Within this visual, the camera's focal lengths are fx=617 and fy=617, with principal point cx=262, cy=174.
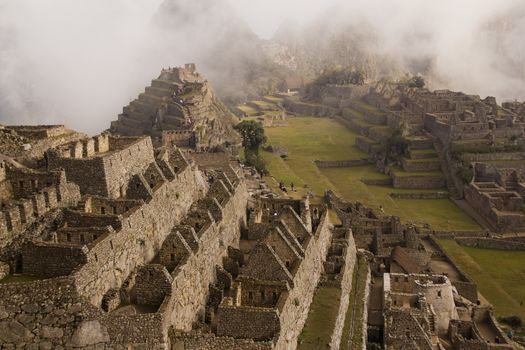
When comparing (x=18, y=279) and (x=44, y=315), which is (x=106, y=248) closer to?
(x=18, y=279)

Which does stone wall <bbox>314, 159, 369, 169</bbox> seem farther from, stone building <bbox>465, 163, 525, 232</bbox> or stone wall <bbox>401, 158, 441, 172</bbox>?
stone building <bbox>465, 163, 525, 232</bbox>

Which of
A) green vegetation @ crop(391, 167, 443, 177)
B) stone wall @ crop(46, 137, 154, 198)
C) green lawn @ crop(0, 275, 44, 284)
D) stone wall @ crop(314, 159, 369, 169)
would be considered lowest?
green lawn @ crop(0, 275, 44, 284)

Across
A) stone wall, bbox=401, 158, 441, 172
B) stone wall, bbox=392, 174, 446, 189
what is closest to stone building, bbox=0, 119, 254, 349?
stone wall, bbox=392, 174, 446, 189

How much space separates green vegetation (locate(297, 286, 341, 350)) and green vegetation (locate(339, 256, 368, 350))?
1.58m

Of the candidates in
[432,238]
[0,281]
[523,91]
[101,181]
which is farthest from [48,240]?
[523,91]

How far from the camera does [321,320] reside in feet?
103

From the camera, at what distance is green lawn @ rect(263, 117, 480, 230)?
2916 inches

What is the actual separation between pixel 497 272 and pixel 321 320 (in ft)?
114

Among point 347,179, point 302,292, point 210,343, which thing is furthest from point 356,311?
point 347,179

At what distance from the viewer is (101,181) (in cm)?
3031

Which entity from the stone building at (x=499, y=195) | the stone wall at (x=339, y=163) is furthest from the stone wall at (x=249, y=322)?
the stone wall at (x=339, y=163)

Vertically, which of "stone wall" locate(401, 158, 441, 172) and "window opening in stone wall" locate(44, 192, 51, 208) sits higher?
"stone wall" locate(401, 158, 441, 172)

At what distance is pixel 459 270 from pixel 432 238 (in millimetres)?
8519

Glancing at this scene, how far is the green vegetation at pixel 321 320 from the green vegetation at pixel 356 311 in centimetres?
158
